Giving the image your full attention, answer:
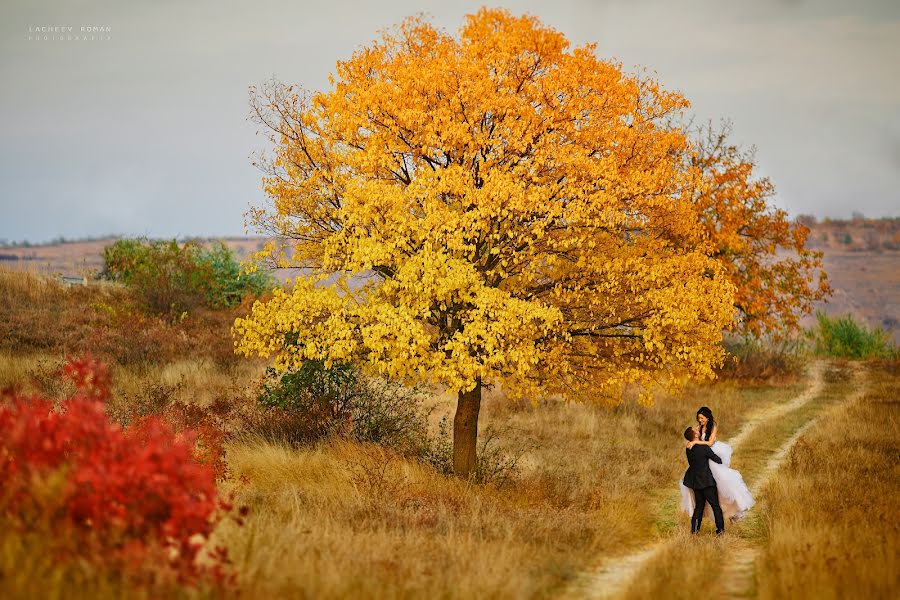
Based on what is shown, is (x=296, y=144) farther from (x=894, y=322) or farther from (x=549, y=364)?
(x=894, y=322)

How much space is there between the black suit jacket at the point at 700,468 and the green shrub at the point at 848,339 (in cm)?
3400

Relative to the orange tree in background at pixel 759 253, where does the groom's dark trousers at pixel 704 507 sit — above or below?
below

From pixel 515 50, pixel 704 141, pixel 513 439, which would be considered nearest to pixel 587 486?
pixel 513 439

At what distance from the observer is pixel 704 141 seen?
29781mm

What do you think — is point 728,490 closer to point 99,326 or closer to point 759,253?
point 759,253

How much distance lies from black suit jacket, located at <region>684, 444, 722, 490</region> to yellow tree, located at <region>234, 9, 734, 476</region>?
1.28 m

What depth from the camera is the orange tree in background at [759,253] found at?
85.5ft

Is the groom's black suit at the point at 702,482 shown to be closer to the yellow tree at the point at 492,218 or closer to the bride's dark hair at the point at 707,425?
the bride's dark hair at the point at 707,425

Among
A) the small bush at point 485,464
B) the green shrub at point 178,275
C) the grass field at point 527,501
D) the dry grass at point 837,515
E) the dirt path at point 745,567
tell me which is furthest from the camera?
the green shrub at point 178,275

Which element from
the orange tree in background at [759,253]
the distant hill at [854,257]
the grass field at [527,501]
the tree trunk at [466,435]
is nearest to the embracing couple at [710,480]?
the grass field at [527,501]

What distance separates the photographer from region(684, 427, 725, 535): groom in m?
11.9

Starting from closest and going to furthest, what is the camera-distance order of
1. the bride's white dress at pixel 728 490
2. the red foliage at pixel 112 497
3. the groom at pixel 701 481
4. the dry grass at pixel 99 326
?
the red foliage at pixel 112 497
the groom at pixel 701 481
the bride's white dress at pixel 728 490
the dry grass at pixel 99 326

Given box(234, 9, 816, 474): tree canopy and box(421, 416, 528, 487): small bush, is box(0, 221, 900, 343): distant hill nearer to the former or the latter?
box(421, 416, 528, 487): small bush

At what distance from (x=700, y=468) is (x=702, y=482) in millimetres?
219
